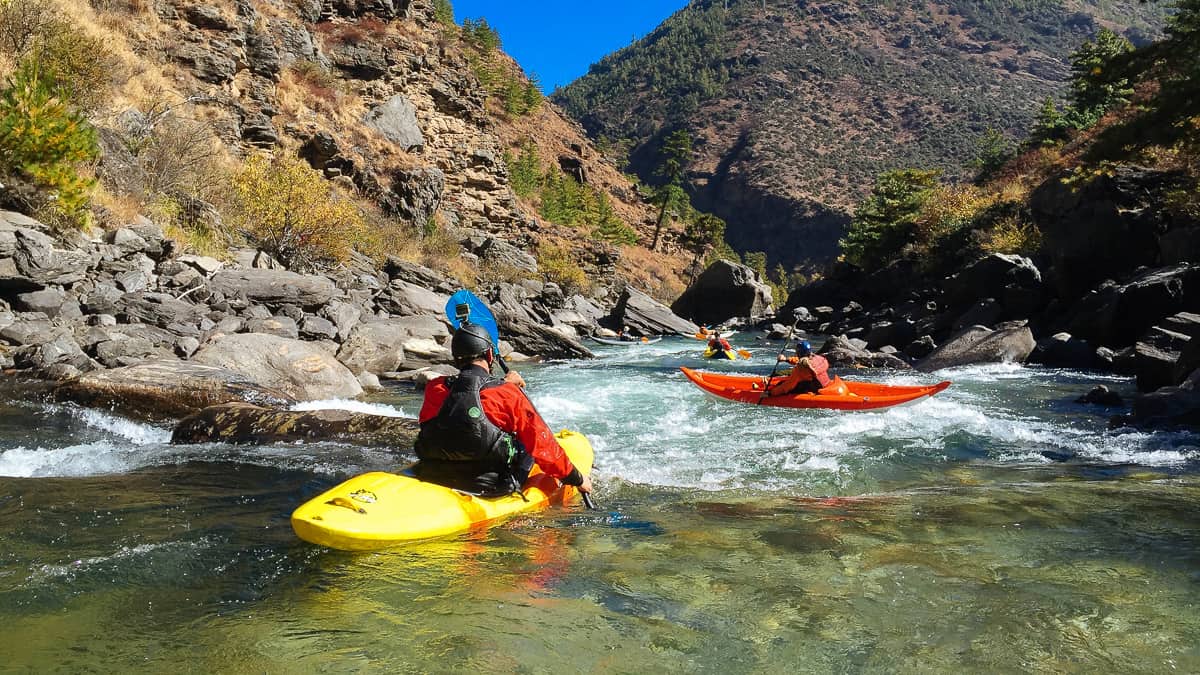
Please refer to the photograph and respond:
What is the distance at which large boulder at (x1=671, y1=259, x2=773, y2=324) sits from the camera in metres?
37.2

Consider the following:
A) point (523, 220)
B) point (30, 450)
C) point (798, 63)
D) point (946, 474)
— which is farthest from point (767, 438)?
point (798, 63)

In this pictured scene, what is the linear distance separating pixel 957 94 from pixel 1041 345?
113782mm

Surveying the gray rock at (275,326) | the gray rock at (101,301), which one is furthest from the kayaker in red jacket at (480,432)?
the gray rock at (101,301)

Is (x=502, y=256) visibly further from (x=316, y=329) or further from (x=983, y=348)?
(x=983, y=348)

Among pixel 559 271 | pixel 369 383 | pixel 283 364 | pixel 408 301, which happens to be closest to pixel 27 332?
pixel 283 364

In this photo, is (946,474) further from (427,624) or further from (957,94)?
(957,94)

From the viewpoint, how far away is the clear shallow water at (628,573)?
2.35m

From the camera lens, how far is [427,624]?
99.8 inches

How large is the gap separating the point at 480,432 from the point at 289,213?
574 inches

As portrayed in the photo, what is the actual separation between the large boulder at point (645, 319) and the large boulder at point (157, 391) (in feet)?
67.6

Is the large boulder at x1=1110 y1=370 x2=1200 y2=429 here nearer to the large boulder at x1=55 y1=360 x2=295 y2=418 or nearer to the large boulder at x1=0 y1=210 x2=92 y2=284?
the large boulder at x1=55 y1=360 x2=295 y2=418

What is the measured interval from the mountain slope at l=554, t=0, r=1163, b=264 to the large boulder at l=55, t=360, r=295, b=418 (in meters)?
97.7

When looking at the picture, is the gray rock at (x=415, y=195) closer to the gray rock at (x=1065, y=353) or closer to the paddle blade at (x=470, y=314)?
the gray rock at (x=1065, y=353)

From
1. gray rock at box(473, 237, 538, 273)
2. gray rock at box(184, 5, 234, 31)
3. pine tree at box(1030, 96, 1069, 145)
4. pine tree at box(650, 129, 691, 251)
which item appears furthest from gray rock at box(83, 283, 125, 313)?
pine tree at box(650, 129, 691, 251)
